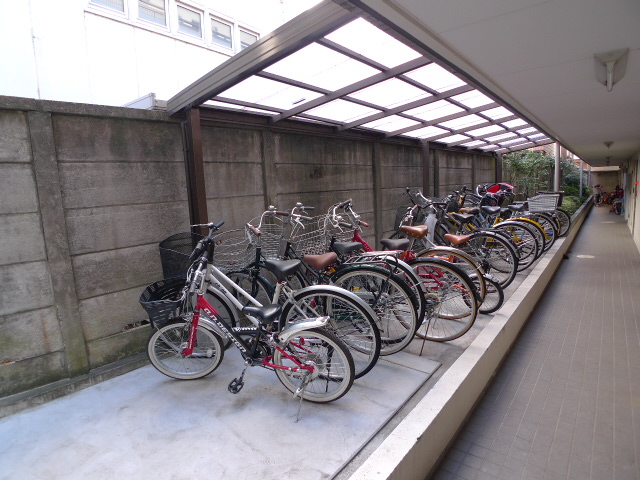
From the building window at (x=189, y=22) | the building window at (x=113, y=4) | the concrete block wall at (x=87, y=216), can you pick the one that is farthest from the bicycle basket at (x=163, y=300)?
the building window at (x=189, y=22)

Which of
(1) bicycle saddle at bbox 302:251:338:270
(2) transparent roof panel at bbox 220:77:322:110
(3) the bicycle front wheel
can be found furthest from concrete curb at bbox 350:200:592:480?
(2) transparent roof panel at bbox 220:77:322:110

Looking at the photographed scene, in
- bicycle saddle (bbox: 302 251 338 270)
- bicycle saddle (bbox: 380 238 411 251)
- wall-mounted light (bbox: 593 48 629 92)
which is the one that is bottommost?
bicycle saddle (bbox: 302 251 338 270)

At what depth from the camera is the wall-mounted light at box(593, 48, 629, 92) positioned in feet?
8.98

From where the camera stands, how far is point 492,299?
163 inches

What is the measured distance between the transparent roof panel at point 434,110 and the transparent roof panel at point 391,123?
19cm

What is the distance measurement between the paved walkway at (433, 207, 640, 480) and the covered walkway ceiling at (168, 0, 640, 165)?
8.48 ft

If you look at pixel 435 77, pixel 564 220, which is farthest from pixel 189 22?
pixel 564 220

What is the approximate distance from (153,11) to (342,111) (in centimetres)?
511

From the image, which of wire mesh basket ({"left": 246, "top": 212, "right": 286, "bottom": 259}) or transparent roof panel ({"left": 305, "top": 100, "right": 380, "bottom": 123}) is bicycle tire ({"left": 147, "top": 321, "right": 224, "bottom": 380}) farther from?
transparent roof panel ({"left": 305, "top": 100, "right": 380, "bottom": 123})

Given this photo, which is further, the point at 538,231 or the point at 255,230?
the point at 538,231

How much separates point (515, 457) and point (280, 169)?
3670 mm

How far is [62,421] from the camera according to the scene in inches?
100

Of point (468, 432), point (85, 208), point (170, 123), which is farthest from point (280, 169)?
point (468, 432)

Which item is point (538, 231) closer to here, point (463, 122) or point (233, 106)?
point (463, 122)
